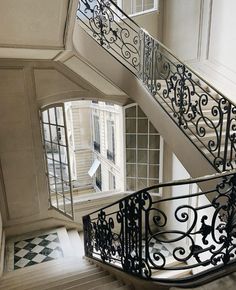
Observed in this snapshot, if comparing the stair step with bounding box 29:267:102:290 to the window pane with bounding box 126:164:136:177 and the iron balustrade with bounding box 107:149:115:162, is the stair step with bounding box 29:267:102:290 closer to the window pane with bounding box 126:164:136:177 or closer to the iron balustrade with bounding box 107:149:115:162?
the window pane with bounding box 126:164:136:177

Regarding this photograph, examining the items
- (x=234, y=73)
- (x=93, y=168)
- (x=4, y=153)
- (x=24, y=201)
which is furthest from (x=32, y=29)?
(x=93, y=168)

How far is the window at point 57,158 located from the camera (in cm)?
458

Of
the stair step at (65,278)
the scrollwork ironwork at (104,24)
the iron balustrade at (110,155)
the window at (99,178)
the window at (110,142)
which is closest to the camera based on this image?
the stair step at (65,278)

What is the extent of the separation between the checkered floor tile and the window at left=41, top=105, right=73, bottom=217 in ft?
2.19

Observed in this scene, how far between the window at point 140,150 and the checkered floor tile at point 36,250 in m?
2.14

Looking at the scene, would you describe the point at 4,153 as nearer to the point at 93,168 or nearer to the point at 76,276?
the point at 76,276

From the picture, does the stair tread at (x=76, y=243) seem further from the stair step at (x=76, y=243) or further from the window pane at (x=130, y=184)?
the window pane at (x=130, y=184)

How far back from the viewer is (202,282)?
1.81 metres

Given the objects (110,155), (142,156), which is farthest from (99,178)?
(142,156)

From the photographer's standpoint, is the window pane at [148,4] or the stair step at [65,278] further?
the window pane at [148,4]

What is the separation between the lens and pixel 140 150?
5531 millimetres

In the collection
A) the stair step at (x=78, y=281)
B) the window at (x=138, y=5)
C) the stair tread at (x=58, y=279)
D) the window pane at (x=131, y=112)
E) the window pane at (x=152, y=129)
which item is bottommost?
the stair tread at (x=58, y=279)

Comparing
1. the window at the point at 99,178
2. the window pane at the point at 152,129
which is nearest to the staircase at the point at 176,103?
the window pane at the point at 152,129

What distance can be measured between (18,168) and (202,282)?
370 centimetres
